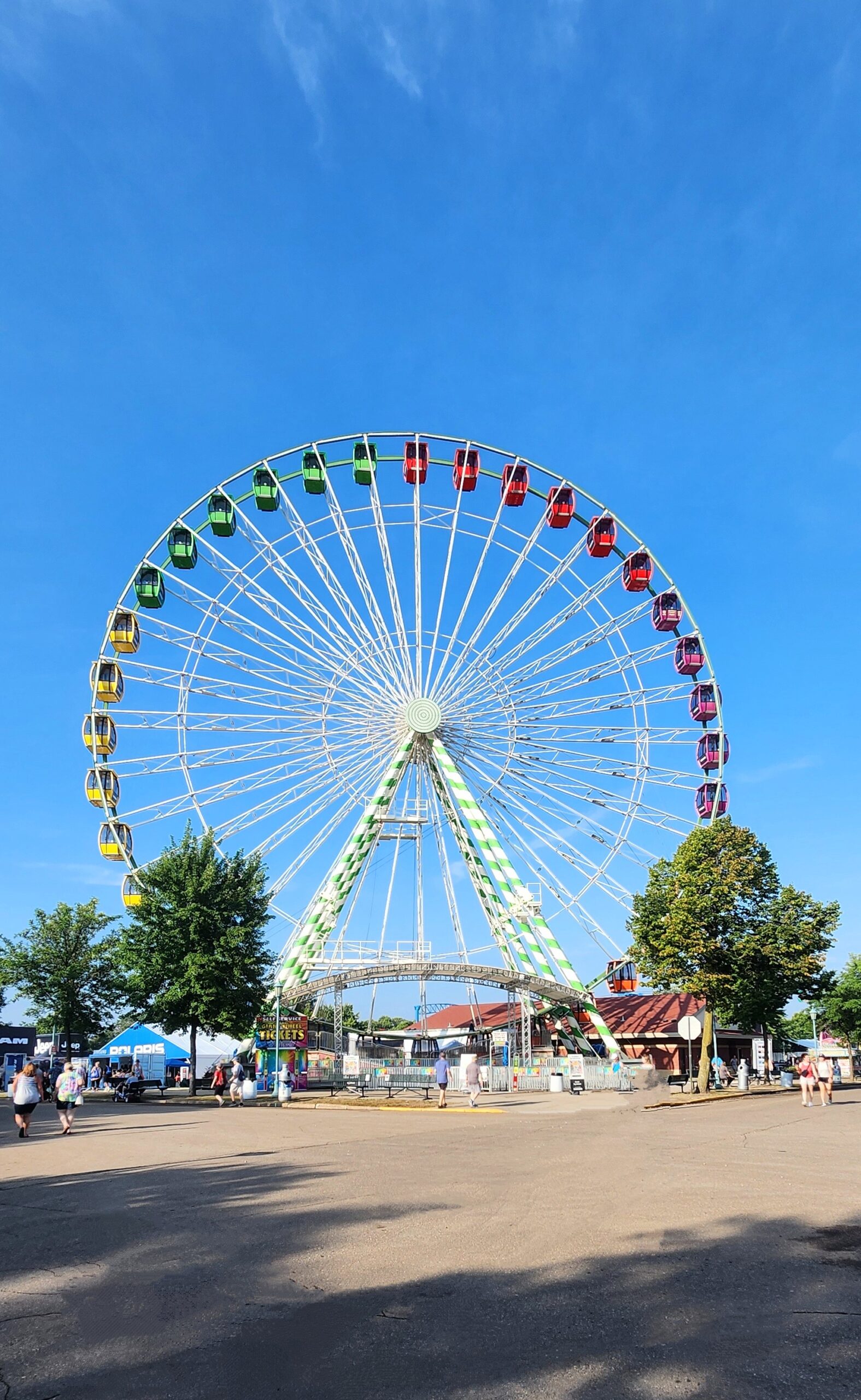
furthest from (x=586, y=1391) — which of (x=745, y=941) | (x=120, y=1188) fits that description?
(x=745, y=941)

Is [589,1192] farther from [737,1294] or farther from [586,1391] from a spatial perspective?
[586,1391]

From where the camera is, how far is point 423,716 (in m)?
40.5

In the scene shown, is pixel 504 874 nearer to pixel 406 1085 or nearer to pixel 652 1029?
pixel 406 1085

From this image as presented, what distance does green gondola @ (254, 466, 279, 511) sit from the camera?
4162cm

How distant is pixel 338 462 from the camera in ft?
141

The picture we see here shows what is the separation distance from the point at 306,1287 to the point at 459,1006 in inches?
4108

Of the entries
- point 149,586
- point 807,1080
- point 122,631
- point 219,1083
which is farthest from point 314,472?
point 807,1080

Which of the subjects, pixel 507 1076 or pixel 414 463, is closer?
pixel 507 1076

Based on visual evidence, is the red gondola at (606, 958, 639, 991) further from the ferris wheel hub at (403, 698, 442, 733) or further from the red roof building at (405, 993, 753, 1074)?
the ferris wheel hub at (403, 698, 442, 733)

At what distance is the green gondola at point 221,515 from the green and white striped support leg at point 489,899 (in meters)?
13.8

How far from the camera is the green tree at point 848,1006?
70562 millimetres

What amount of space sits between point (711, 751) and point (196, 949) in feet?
71.6

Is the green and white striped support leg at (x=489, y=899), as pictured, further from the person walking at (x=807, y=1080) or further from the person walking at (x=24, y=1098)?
the person walking at (x=24, y=1098)

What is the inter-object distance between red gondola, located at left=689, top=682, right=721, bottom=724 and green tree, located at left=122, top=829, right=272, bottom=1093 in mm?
19472
